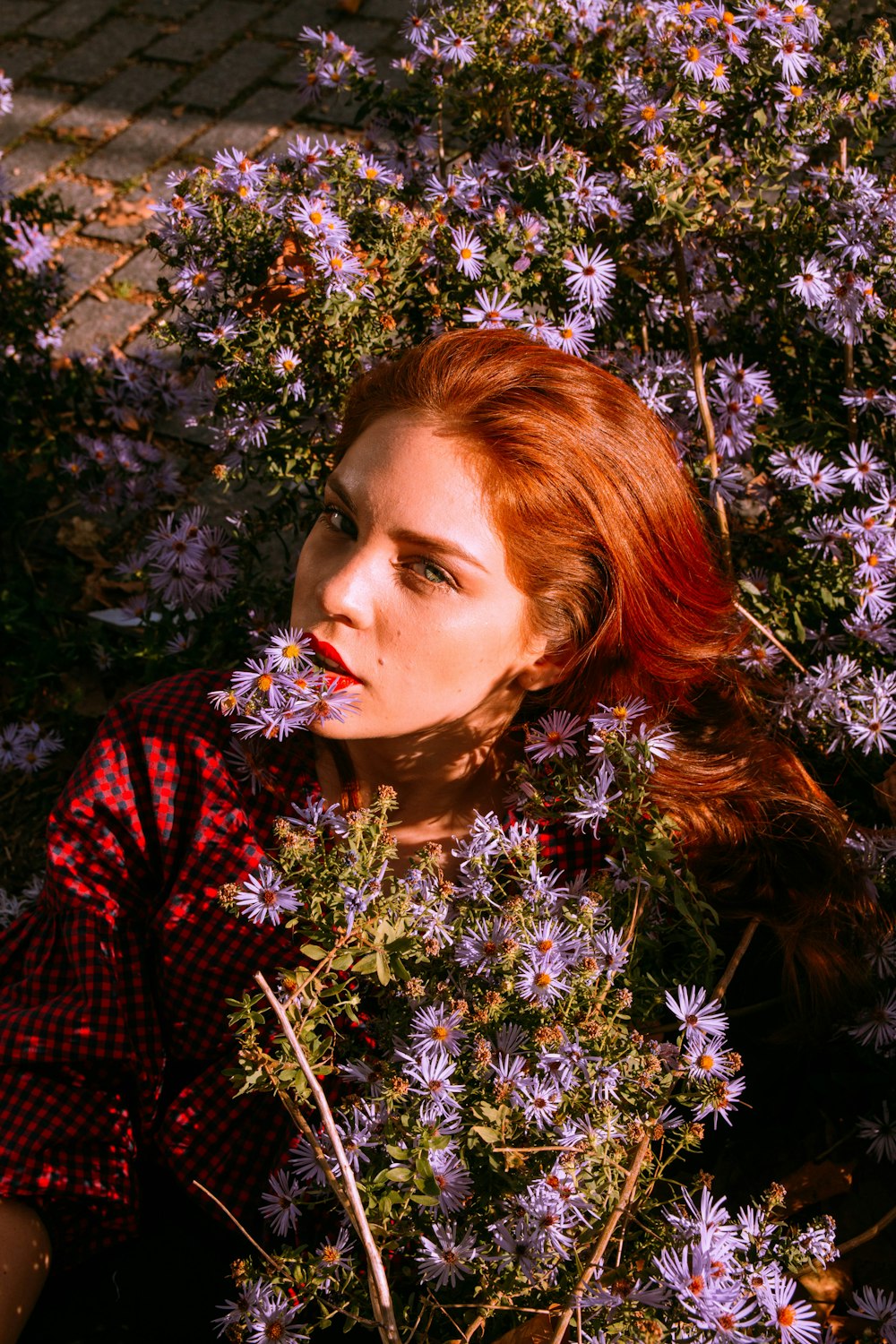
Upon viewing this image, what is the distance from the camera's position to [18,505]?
3.16 meters

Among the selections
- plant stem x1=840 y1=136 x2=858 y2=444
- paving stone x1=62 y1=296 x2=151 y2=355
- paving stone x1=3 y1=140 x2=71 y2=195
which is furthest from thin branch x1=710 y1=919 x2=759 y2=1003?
paving stone x1=3 y1=140 x2=71 y2=195

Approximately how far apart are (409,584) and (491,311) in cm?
64

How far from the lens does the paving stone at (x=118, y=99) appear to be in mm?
4840

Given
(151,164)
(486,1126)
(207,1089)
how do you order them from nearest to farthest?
(486,1126) → (207,1089) → (151,164)

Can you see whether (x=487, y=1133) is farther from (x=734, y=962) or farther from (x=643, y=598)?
(x=643, y=598)

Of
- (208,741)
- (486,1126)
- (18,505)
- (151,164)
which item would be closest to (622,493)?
(208,741)

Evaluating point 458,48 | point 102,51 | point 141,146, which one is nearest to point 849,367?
point 458,48

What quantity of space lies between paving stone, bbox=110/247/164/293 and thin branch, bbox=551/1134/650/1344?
3.55m

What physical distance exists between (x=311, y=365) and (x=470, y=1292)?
1545 millimetres

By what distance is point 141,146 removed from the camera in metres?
4.71

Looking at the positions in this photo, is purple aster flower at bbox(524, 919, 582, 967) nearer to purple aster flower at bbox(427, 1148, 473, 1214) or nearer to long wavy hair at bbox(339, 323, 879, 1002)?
purple aster flower at bbox(427, 1148, 473, 1214)

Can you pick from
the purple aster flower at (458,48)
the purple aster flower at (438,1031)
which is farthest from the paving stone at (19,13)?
the purple aster flower at (438,1031)

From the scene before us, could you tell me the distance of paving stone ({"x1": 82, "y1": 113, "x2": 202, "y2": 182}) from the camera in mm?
4609

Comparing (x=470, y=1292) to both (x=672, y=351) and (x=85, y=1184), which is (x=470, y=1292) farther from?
(x=672, y=351)
